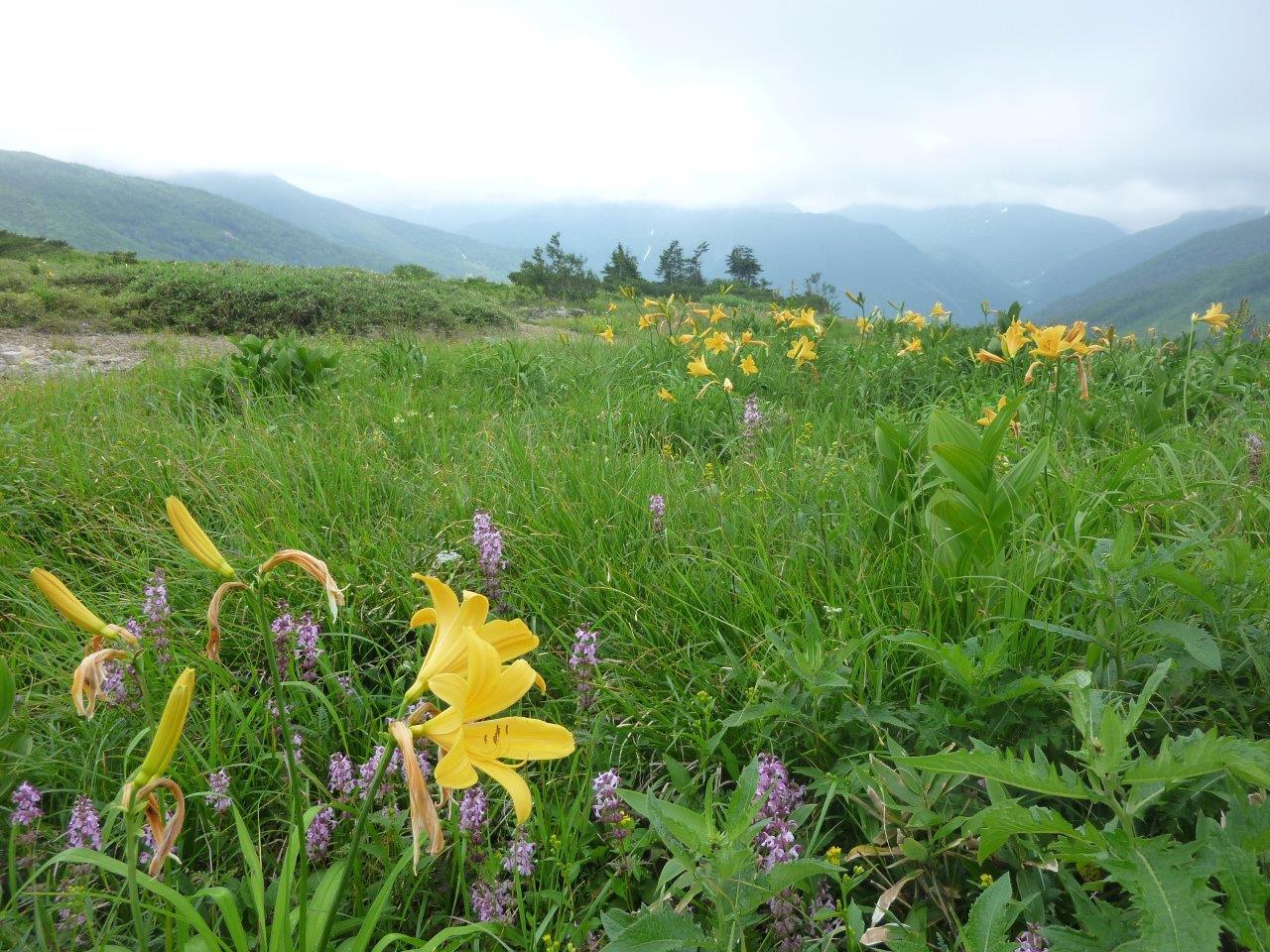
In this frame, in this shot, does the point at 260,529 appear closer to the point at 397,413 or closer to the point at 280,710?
the point at 397,413

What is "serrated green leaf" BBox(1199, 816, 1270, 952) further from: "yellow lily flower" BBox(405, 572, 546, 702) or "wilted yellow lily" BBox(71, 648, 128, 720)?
"wilted yellow lily" BBox(71, 648, 128, 720)

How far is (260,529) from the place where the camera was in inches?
87.5

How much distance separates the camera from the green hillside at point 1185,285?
109 m

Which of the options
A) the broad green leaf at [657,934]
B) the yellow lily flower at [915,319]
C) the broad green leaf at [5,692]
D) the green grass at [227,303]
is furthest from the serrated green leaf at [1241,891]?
the green grass at [227,303]

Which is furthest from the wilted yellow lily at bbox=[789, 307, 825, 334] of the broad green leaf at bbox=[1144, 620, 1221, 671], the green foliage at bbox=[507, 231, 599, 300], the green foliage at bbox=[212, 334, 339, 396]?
the green foliage at bbox=[507, 231, 599, 300]

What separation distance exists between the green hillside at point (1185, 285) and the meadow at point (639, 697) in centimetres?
6671

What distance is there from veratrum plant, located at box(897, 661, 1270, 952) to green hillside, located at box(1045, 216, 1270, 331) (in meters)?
67.5

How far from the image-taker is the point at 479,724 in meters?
0.76

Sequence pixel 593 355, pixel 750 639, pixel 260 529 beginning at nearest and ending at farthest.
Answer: pixel 750 639
pixel 260 529
pixel 593 355

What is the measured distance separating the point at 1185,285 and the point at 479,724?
6719 inches

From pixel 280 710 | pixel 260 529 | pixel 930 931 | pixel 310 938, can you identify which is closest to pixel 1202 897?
pixel 930 931

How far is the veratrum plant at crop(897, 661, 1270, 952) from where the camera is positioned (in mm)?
811

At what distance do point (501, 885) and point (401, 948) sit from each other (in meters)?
0.20

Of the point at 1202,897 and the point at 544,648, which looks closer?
the point at 1202,897
